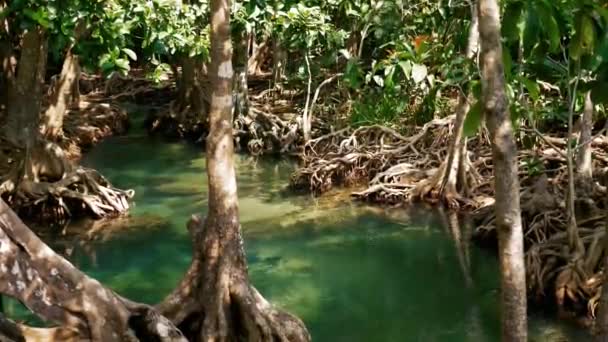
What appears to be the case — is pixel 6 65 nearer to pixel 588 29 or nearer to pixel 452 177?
pixel 452 177

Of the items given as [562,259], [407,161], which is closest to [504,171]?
[562,259]

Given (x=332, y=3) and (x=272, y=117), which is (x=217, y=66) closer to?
(x=332, y=3)

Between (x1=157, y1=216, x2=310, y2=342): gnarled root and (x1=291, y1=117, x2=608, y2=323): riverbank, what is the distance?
2.50 meters

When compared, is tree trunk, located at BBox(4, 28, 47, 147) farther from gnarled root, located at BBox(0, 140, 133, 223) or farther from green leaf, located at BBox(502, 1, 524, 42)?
green leaf, located at BBox(502, 1, 524, 42)

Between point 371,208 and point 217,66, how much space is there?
5556 millimetres

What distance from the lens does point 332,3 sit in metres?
11.9

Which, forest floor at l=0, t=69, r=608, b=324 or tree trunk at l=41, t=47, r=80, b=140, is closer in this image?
forest floor at l=0, t=69, r=608, b=324

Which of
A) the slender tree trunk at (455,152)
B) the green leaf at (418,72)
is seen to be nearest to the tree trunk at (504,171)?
the green leaf at (418,72)

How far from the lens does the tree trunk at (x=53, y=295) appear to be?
4043 millimetres

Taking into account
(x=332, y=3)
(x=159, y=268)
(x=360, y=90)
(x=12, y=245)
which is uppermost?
(x=332, y=3)

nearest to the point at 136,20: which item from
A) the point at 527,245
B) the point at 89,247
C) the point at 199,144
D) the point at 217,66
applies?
the point at 217,66

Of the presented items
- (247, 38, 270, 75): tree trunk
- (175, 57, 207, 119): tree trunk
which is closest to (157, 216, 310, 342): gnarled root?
(175, 57, 207, 119): tree trunk

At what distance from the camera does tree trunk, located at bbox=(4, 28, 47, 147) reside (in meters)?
9.34

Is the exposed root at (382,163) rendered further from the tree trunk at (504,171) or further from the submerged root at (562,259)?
the tree trunk at (504,171)
